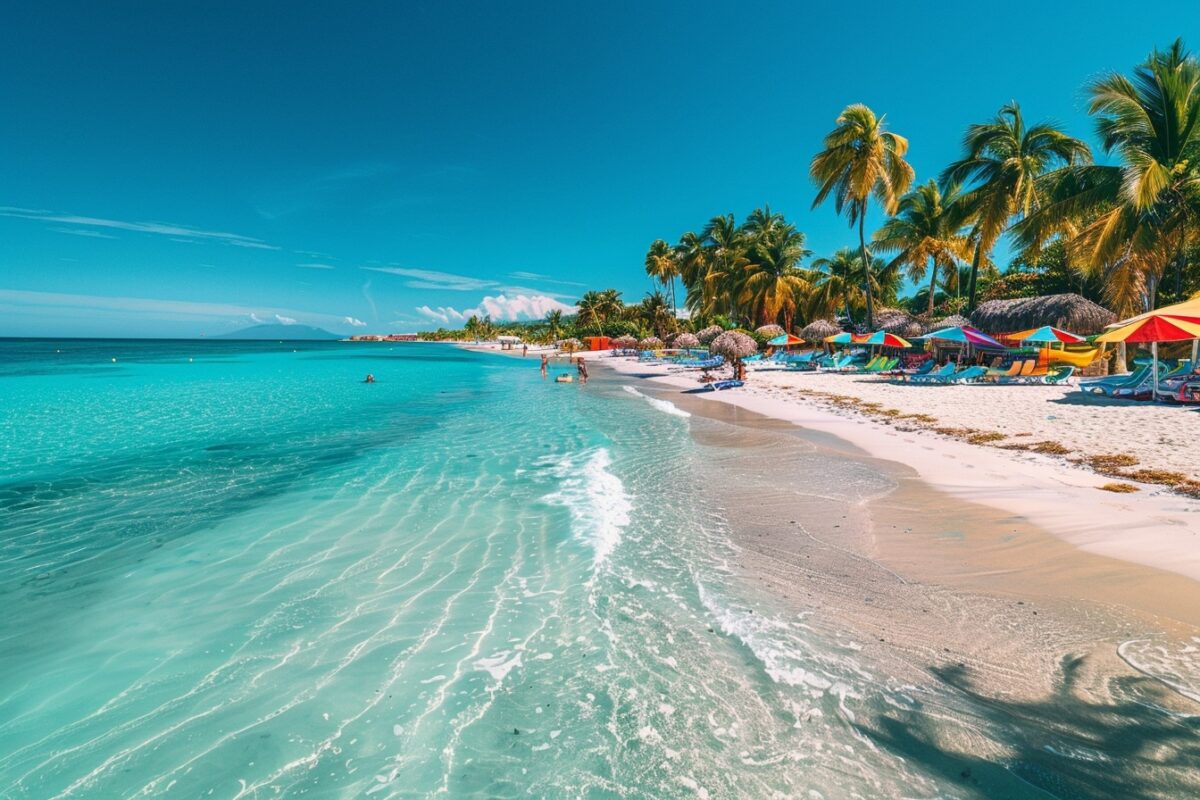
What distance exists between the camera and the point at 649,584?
4.68m

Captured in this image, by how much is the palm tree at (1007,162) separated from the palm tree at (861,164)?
302cm

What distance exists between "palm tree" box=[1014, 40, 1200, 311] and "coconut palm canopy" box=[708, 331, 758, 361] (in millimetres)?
12279

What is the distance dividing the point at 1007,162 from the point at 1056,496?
75.4 ft

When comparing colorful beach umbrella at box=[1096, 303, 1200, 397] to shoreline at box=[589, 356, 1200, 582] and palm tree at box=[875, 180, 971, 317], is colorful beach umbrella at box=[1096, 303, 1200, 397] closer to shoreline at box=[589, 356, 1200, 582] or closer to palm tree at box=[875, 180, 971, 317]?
shoreline at box=[589, 356, 1200, 582]

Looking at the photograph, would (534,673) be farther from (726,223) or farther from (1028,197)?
(726,223)

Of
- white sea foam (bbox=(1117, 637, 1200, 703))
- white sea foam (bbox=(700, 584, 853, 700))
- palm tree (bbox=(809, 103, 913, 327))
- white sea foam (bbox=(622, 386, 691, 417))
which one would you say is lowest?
white sea foam (bbox=(700, 584, 853, 700))

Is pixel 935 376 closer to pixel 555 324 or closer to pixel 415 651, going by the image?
pixel 415 651

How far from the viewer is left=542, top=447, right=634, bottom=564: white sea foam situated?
5.93m

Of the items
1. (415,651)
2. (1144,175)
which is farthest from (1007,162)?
(415,651)

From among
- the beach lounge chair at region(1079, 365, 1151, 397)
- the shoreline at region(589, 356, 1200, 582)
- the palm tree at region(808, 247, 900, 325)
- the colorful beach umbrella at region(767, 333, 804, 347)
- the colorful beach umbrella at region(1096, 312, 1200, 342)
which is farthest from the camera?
the palm tree at region(808, 247, 900, 325)

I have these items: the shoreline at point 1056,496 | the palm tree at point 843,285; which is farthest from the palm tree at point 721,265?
the shoreline at point 1056,496

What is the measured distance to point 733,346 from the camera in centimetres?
2478

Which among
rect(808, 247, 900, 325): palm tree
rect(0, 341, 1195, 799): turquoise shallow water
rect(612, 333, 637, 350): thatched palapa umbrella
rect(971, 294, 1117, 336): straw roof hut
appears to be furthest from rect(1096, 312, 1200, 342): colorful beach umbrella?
rect(612, 333, 637, 350): thatched palapa umbrella

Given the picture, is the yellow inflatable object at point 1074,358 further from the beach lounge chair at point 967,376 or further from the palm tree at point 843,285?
the palm tree at point 843,285
